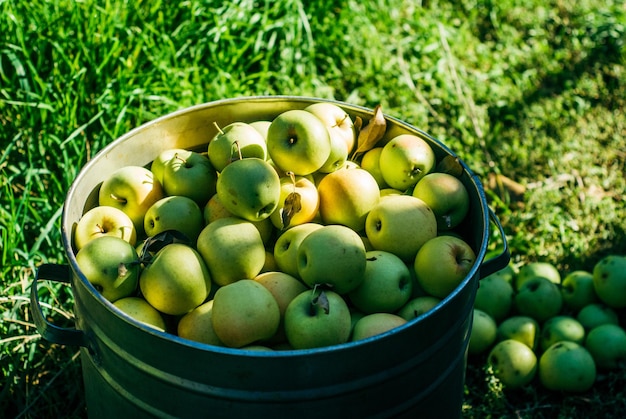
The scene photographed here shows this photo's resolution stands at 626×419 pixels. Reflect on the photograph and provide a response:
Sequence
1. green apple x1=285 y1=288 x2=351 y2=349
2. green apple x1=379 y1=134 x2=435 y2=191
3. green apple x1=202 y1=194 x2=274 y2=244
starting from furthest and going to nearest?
green apple x1=379 y1=134 x2=435 y2=191 < green apple x1=202 y1=194 x2=274 y2=244 < green apple x1=285 y1=288 x2=351 y2=349

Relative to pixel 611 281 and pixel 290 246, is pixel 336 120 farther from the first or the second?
pixel 611 281

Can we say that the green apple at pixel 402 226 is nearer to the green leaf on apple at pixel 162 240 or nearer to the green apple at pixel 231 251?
the green apple at pixel 231 251

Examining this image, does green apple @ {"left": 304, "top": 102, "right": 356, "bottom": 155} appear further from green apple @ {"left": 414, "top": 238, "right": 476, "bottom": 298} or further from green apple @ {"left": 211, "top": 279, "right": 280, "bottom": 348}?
green apple @ {"left": 211, "top": 279, "right": 280, "bottom": 348}

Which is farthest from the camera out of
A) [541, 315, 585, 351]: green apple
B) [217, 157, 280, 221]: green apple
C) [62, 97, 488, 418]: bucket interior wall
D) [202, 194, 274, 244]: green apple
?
[541, 315, 585, 351]: green apple

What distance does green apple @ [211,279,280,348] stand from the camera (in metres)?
1.62

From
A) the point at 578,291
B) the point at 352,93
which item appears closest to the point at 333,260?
the point at 578,291

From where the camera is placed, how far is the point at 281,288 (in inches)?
70.3

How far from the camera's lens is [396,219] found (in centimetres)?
192

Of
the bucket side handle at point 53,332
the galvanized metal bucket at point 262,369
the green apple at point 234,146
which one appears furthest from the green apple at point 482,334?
the bucket side handle at point 53,332

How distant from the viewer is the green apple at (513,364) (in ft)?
8.79

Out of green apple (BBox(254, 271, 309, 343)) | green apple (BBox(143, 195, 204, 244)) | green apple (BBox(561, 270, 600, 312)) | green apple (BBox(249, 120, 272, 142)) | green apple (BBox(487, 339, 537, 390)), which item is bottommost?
green apple (BBox(487, 339, 537, 390))

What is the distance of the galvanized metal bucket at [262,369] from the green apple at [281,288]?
12.0 inches

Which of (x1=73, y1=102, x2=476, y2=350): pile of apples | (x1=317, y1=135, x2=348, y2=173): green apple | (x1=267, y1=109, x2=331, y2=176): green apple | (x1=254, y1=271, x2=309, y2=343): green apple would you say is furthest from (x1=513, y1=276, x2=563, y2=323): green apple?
(x1=254, y1=271, x2=309, y2=343): green apple

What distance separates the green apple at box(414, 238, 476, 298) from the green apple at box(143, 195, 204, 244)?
0.66m
